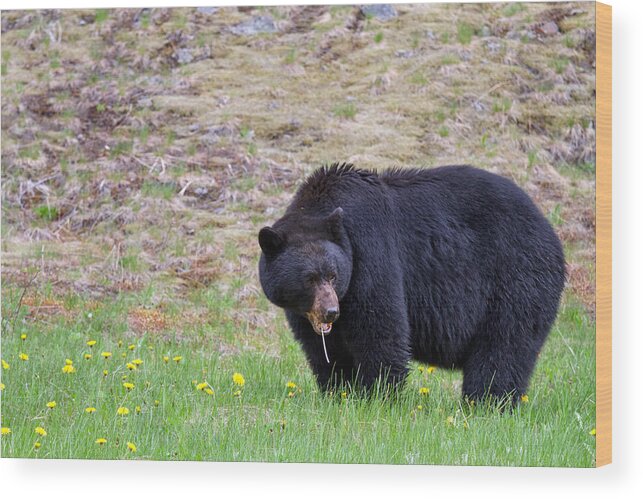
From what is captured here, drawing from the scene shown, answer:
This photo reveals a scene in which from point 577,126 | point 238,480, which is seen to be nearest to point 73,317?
point 238,480

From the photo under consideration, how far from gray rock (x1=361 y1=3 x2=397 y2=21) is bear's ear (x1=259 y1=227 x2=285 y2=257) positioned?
6.35 feet

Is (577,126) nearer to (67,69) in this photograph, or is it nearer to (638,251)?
(638,251)

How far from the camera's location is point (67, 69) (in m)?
9.34

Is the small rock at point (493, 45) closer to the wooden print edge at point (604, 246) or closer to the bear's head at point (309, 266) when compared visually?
the wooden print edge at point (604, 246)

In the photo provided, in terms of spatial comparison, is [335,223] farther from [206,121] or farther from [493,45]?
[206,121]

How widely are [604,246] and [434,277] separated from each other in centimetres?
126

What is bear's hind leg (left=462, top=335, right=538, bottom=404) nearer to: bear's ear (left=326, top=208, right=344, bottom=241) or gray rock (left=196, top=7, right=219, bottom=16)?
bear's ear (left=326, top=208, right=344, bottom=241)

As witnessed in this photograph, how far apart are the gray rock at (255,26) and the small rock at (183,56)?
1.58 feet

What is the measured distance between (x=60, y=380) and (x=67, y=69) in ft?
8.03

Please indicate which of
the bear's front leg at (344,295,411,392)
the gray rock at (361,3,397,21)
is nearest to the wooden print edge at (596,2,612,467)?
the bear's front leg at (344,295,411,392)

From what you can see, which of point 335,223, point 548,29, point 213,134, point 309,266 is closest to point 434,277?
point 335,223

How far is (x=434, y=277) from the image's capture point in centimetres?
849

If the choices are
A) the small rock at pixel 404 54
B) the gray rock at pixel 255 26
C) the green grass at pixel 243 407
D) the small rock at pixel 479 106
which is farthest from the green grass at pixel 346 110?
the green grass at pixel 243 407

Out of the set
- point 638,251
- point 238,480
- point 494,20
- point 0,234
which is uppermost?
point 494,20
